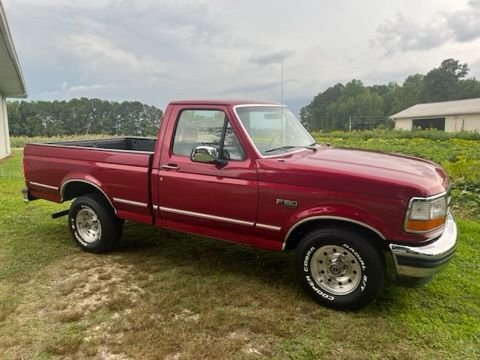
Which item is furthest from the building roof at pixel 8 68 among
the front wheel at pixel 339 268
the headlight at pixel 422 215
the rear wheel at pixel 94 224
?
the headlight at pixel 422 215

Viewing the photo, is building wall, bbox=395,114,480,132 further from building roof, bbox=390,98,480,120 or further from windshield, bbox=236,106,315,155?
windshield, bbox=236,106,315,155

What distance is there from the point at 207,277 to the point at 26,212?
4793 millimetres

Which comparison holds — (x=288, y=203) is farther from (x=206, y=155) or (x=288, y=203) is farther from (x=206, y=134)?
(x=206, y=134)

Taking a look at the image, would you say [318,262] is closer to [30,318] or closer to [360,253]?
[360,253]

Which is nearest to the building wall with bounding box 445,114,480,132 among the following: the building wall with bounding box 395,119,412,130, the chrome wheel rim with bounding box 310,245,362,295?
the building wall with bounding box 395,119,412,130

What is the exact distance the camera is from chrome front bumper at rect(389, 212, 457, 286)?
3.16m

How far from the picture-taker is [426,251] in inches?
125

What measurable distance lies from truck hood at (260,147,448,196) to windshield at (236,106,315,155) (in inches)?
11.0

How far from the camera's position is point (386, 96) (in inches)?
3248

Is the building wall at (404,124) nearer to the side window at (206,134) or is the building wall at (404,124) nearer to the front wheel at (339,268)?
the side window at (206,134)

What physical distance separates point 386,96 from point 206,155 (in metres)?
86.9

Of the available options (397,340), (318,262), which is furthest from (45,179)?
(397,340)

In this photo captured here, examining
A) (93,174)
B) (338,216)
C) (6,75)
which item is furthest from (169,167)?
(6,75)

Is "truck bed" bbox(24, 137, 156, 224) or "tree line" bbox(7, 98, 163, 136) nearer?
"truck bed" bbox(24, 137, 156, 224)
